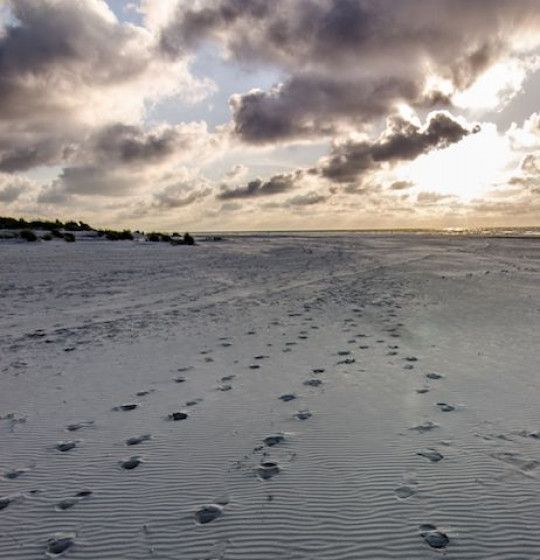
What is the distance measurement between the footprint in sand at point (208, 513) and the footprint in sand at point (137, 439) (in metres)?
1.58

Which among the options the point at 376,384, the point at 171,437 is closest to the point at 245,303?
the point at 376,384

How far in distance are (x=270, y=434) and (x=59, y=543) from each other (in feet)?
7.99

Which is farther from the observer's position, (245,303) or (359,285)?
(359,285)

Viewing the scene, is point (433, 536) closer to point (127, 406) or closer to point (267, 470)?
point (267, 470)

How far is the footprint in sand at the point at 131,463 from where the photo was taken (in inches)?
188

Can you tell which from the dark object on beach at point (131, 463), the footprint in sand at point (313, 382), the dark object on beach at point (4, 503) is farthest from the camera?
the footprint in sand at point (313, 382)

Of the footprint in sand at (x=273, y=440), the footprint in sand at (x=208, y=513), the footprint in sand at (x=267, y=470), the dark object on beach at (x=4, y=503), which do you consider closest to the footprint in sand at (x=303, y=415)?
the footprint in sand at (x=273, y=440)

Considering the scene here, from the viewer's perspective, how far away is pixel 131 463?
4.87 meters

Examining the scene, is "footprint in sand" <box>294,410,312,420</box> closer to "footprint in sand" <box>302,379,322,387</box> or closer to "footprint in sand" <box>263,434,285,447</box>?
"footprint in sand" <box>263,434,285,447</box>

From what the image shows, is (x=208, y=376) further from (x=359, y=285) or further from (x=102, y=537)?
(x=359, y=285)

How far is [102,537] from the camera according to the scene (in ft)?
12.3

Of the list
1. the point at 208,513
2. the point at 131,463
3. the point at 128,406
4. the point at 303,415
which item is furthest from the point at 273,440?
the point at 128,406

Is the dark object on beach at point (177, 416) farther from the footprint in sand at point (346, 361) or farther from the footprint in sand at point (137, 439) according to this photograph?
the footprint in sand at point (346, 361)

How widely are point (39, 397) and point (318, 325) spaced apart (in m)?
6.29
